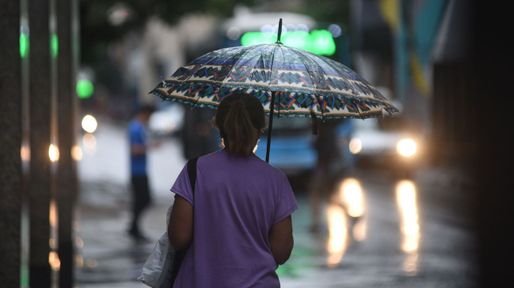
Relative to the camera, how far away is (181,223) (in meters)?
4.27

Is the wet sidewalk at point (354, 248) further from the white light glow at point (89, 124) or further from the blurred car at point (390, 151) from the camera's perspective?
the white light glow at point (89, 124)

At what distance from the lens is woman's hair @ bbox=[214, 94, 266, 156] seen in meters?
4.29

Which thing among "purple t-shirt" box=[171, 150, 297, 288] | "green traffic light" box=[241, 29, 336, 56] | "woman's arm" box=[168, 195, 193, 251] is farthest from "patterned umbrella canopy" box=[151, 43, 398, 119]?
"green traffic light" box=[241, 29, 336, 56]

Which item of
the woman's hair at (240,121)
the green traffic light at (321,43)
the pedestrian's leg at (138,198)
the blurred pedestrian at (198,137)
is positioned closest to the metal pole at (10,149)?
the woman's hair at (240,121)

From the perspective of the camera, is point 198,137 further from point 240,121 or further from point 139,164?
point 240,121

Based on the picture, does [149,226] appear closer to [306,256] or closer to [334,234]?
[334,234]

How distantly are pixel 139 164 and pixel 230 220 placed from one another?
390 inches

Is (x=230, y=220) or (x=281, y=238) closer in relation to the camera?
(x=230, y=220)

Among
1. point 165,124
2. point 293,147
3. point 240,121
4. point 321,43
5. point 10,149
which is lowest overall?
point 293,147

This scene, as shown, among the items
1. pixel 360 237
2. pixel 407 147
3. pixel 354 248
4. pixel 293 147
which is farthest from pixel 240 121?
pixel 407 147

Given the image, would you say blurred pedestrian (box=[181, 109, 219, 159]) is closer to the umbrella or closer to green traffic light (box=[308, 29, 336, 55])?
green traffic light (box=[308, 29, 336, 55])

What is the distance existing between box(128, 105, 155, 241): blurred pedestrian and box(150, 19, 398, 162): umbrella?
8.63 metres

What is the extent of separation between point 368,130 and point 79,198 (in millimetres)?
9031

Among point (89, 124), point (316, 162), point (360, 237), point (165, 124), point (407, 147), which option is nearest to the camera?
point (360, 237)
